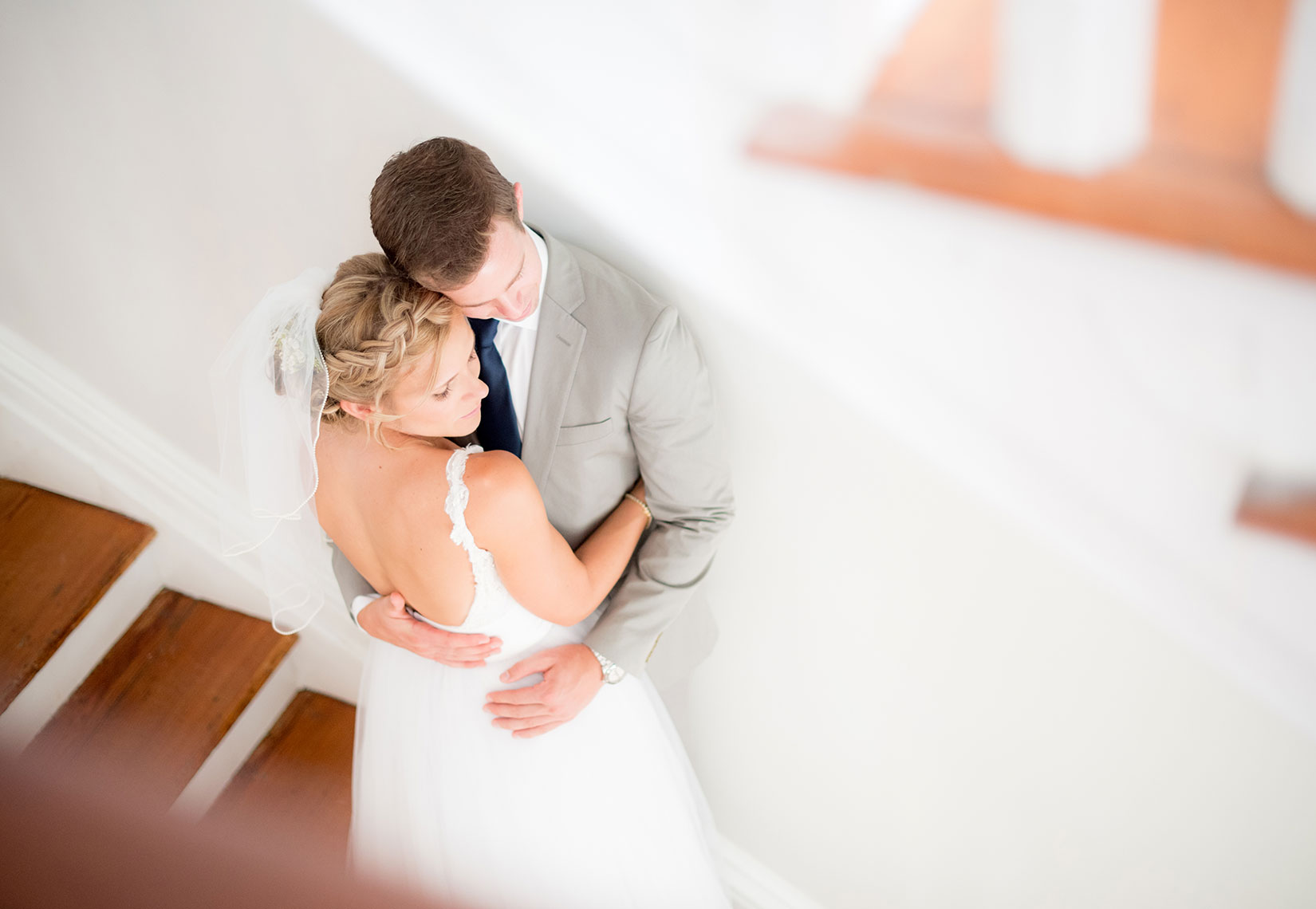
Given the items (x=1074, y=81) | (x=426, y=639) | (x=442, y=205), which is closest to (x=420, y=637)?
(x=426, y=639)

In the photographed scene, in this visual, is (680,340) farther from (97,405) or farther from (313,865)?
(97,405)

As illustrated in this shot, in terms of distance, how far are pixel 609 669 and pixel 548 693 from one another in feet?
0.37

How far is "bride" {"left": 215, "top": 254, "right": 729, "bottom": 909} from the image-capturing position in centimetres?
124

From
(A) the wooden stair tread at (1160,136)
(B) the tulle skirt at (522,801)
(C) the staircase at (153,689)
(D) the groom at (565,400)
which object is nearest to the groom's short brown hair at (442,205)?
(D) the groom at (565,400)

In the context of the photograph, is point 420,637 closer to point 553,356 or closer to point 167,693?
point 553,356

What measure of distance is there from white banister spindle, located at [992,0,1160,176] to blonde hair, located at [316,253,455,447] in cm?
78

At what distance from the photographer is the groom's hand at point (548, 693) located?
1554 mm

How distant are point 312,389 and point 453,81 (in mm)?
496

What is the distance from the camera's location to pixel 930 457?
122 centimetres

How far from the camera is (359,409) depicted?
127cm

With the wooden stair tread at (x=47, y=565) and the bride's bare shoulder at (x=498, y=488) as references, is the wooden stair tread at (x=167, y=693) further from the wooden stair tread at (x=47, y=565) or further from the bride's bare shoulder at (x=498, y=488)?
the bride's bare shoulder at (x=498, y=488)

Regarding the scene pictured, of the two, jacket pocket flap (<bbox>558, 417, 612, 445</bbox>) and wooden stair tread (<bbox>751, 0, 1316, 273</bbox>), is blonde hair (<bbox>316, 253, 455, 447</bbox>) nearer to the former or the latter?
jacket pocket flap (<bbox>558, 417, 612, 445</bbox>)

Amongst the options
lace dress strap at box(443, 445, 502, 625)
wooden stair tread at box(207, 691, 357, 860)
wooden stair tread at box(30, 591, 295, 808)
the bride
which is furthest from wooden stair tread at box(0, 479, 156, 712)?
lace dress strap at box(443, 445, 502, 625)

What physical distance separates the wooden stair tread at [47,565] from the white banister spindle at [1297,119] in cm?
251
